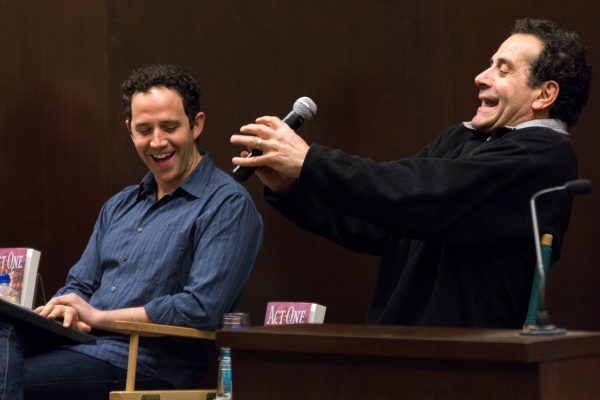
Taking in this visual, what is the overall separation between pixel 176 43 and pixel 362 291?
4.25ft

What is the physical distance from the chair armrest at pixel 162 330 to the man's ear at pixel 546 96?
1.20 meters

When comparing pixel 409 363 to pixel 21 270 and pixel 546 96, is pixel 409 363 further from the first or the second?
pixel 21 270

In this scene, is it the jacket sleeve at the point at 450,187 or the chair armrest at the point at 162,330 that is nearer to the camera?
the jacket sleeve at the point at 450,187

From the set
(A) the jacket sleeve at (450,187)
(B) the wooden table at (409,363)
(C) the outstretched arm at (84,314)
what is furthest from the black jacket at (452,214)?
(C) the outstretched arm at (84,314)

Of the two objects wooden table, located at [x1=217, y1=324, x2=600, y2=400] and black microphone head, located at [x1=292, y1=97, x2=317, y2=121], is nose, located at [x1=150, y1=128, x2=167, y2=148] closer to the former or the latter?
black microphone head, located at [x1=292, y1=97, x2=317, y2=121]

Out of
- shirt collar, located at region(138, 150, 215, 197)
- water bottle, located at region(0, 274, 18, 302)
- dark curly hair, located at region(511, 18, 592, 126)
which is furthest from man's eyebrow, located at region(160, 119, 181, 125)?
dark curly hair, located at region(511, 18, 592, 126)

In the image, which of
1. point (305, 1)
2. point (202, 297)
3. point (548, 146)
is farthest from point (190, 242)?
point (548, 146)

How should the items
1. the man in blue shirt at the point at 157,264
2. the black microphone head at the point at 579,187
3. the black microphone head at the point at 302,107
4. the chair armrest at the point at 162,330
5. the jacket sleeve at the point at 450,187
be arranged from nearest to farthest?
the black microphone head at the point at 579,187, the jacket sleeve at the point at 450,187, the black microphone head at the point at 302,107, the chair armrest at the point at 162,330, the man in blue shirt at the point at 157,264

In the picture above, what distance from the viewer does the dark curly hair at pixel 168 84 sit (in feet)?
9.95

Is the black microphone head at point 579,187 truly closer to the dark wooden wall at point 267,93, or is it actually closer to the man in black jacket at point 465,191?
the man in black jacket at point 465,191

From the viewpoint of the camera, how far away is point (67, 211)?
392 centimetres

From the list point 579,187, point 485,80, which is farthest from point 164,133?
point 579,187

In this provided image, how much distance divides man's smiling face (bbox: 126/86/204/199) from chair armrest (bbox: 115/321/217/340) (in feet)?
1.88

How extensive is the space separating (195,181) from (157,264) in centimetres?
32
